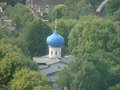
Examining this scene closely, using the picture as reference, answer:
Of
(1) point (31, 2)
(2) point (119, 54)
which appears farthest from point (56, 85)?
(1) point (31, 2)

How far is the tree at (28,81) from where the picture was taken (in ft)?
152

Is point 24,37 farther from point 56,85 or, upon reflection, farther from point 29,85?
point 29,85

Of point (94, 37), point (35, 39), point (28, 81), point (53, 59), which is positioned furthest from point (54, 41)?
point (28, 81)

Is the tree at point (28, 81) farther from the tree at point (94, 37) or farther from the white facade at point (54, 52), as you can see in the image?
the tree at point (94, 37)

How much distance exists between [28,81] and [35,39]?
14.3 meters

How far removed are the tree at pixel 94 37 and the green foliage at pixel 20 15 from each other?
7185 mm

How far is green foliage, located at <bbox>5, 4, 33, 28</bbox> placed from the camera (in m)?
69.2

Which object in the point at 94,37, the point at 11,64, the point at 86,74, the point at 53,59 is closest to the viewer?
the point at 11,64

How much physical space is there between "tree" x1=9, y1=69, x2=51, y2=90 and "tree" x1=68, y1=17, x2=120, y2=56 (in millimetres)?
11434

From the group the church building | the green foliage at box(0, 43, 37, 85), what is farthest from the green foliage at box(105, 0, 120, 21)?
the green foliage at box(0, 43, 37, 85)

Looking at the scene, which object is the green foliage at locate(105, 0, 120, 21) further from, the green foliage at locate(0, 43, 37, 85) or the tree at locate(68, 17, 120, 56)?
the green foliage at locate(0, 43, 37, 85)

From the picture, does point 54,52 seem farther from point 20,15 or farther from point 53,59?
point 20,15

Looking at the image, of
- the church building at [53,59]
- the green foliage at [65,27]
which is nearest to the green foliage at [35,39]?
the church building at [53,59]

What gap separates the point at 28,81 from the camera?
46.8 metres
